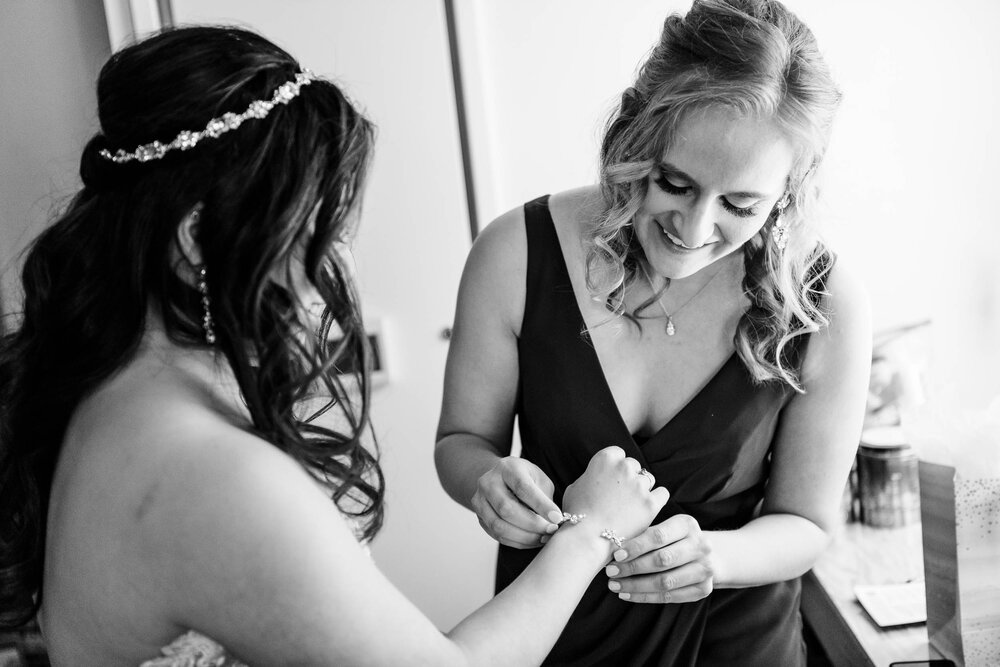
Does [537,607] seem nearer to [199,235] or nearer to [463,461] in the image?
[463,461]

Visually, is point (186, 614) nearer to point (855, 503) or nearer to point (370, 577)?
point (370, 577)

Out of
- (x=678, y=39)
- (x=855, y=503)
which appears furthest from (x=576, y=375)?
(x=855, y=503)

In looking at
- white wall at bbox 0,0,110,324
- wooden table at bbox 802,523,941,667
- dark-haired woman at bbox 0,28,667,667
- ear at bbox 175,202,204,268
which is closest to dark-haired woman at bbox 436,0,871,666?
wooden table at bbox 802,523,941,667

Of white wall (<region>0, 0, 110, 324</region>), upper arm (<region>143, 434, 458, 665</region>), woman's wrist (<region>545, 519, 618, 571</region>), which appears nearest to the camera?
upper arm (<region>143, 434, 458, 665</region>)

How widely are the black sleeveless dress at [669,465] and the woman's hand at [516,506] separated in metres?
0.15

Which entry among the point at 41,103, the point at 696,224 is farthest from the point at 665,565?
the point at 41,103

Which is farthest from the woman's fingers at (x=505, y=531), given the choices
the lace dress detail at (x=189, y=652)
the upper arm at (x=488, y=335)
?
the lace dress detail at (x=189, y=652)

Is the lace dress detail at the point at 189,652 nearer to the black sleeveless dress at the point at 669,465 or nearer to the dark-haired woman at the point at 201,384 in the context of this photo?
the dark-haired woman at the point at 201,384

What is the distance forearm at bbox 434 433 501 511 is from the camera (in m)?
1.35

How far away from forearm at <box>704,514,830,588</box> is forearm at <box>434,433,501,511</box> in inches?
13.2

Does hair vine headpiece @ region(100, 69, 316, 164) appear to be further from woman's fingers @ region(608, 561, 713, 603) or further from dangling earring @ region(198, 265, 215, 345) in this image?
woman's fingers @ region(608, 561, 713, 603)

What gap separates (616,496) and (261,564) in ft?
1.89

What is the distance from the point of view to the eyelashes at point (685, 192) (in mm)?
1238

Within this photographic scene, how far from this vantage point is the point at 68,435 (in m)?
0.89
